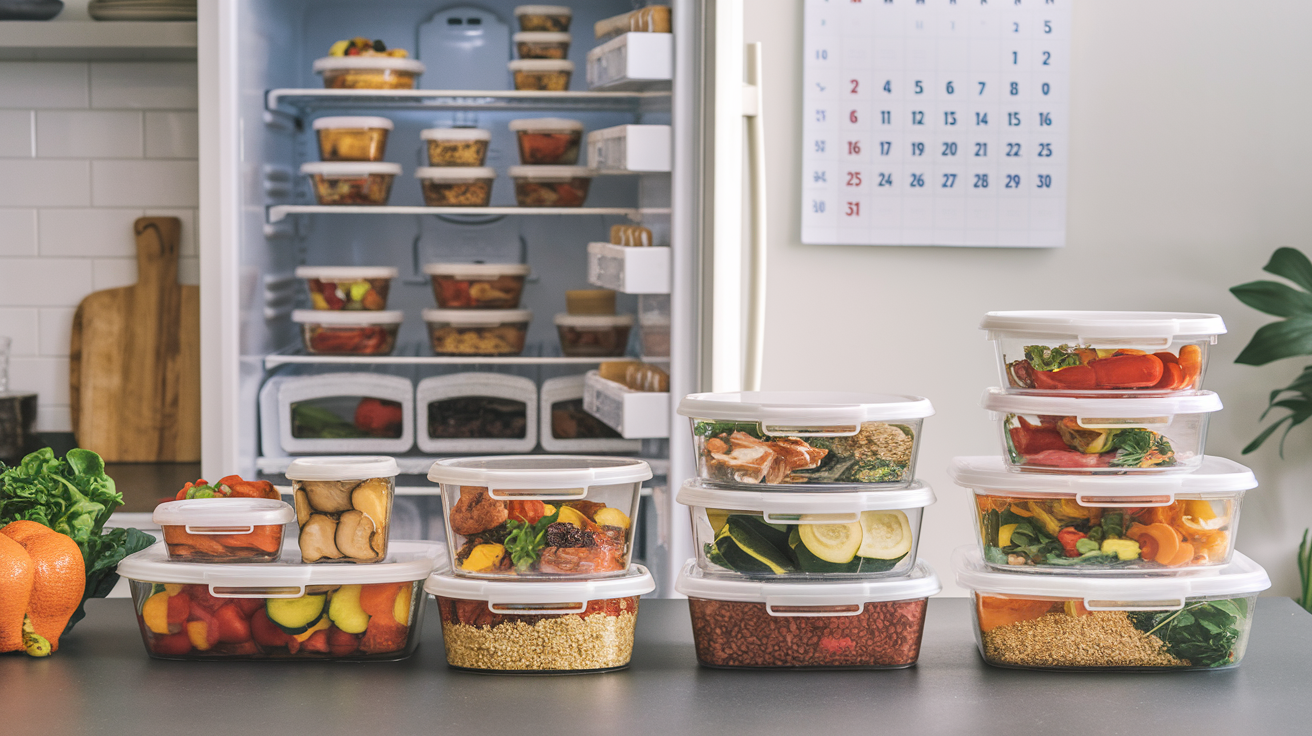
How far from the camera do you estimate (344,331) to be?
235cm

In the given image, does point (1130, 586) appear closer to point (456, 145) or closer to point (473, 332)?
point (473, 332)

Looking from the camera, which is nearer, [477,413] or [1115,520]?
[1115,520]

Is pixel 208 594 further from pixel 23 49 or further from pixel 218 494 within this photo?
pixel 23 49

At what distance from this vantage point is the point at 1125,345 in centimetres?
102

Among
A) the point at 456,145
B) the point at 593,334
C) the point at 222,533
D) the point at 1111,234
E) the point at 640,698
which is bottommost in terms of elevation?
the point at 640,698

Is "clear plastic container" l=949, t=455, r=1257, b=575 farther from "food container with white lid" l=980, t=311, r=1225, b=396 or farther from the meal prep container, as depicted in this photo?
the meal prep container

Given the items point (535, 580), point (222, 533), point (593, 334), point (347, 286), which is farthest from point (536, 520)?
point (347, 286)

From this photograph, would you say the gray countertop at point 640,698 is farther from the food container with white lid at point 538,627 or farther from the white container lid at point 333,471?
the white container lid at point 333,471

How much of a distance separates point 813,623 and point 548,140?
1.58m

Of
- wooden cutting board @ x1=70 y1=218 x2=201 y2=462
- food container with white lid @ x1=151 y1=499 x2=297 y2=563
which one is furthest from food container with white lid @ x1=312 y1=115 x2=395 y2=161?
food container with white lid @ x1=151 y1=499 x2=297 y2=563

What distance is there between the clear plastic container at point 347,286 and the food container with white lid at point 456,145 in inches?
10.3

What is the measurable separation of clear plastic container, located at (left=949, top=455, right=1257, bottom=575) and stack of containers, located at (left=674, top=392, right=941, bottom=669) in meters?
0.09

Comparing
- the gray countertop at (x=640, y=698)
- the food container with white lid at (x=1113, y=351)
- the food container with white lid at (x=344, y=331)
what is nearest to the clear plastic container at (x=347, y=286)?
the food container with white lid at (x=344, y=331)

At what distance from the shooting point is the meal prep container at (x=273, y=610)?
3.30ft
